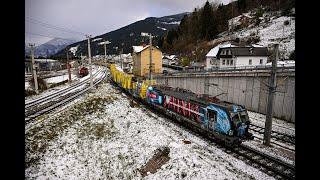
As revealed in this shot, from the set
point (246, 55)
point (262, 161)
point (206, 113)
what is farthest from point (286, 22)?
point (262, 161)

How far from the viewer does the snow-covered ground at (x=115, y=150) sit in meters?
14.1

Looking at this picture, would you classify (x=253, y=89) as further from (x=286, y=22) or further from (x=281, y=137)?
(x=286, y=22)

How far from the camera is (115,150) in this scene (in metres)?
17.3

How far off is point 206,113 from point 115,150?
7.78 m

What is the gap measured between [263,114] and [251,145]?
40.0 ft

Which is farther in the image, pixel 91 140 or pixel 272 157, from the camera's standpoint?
pixel 91 140

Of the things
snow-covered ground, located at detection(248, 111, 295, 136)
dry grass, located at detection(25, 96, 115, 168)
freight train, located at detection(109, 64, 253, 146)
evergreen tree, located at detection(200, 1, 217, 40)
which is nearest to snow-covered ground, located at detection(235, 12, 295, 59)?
evergreen tree, located at detection(200, 1, 217, 40)

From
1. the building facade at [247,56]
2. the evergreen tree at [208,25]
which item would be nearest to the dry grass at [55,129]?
the building facade at [247,56]

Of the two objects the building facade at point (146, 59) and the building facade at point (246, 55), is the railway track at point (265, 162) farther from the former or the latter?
the building facade at point (146, 59)
